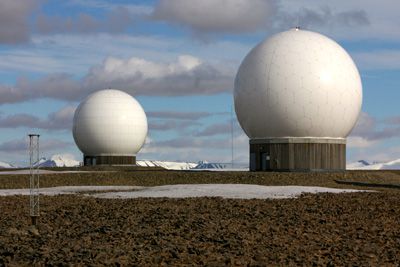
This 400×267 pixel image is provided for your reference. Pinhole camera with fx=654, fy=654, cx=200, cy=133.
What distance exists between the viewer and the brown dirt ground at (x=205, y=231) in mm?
13742

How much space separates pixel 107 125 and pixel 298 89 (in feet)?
96.5

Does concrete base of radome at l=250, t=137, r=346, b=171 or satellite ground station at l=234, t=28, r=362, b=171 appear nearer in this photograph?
satellite ground station at l=234, t=28, r=362, b=171

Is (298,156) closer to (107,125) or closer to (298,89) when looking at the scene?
(298,89)

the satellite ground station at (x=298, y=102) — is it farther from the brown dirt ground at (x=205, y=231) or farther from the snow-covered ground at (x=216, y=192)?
the brown dirt ground at (x=205, y=231)

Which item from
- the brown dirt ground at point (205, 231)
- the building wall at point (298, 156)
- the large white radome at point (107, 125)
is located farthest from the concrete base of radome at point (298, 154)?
the large white radome at point (107, 125)

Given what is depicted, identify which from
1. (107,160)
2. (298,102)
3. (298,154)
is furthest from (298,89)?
(107,160)

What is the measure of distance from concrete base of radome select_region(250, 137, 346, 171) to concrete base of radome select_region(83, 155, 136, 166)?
26.7 m

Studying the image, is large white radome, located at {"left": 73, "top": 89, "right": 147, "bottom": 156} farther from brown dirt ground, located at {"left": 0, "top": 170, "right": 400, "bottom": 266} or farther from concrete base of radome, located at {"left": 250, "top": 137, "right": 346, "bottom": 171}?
brown dirt ground, located at {"left": 0, "top": 170, "right": 400, "bottom": 266}

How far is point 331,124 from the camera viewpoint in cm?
4825

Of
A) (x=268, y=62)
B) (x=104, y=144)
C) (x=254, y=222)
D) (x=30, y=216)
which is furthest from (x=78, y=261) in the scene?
(x=104, y=144)

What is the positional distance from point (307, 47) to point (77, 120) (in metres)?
32.9

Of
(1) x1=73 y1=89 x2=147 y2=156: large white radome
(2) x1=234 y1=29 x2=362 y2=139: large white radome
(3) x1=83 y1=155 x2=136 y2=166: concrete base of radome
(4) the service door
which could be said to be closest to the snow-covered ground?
(2) x1=234 y1=29 x2=362 y2=139: large white radome

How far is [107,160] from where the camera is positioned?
237 feet

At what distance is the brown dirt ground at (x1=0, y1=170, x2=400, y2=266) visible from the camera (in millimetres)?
13742
